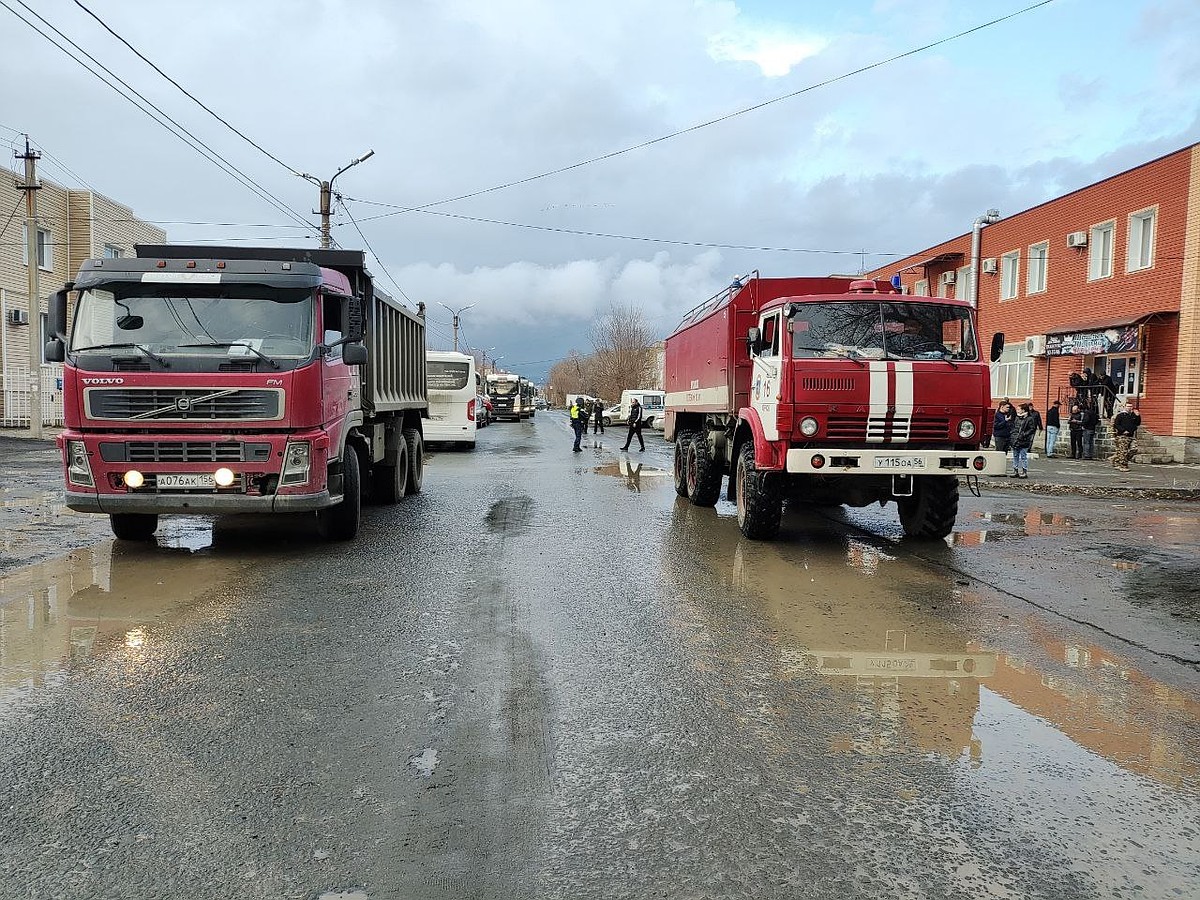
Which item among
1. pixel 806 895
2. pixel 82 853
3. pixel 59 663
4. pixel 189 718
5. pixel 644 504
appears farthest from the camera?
pixel 644 504

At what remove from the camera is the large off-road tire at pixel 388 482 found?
13109mm

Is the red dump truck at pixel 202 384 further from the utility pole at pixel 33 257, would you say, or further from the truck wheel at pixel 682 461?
the utility pole at pixel 33 257

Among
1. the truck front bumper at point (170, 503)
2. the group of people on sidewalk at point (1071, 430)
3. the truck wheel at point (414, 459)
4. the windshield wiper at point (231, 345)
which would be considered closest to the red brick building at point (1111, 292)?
the group of people on sidewalk at point (1071, 430)

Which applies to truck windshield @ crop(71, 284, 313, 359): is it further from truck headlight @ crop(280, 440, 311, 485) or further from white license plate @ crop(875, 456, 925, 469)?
white license plate @ crop(875, 456, 925, 469)

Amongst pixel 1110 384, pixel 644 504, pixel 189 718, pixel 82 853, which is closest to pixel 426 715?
pixel 189 718

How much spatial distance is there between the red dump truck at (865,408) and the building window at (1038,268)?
21541 mm

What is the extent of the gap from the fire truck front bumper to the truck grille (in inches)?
204

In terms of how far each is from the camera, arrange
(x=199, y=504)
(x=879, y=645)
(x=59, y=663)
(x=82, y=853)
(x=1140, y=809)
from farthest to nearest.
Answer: (x=199, y=504)
(x=879, y=645)
(x=59, y=663)
(x=1140, y=809)
(x=82, y=853)

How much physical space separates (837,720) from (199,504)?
5.96m

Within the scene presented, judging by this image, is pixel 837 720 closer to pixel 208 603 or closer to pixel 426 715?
pixel 426 715

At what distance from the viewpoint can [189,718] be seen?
4375 millimetres

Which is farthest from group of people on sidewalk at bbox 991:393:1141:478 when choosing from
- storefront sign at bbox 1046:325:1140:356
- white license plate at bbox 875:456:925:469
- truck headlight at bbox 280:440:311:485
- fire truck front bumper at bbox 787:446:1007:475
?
truck headlight at bbox 280:440:311:485

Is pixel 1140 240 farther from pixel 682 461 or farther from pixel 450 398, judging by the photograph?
pixel 450 398

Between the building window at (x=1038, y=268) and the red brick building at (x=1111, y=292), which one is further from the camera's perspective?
the building window at (x=1038, y=268)
